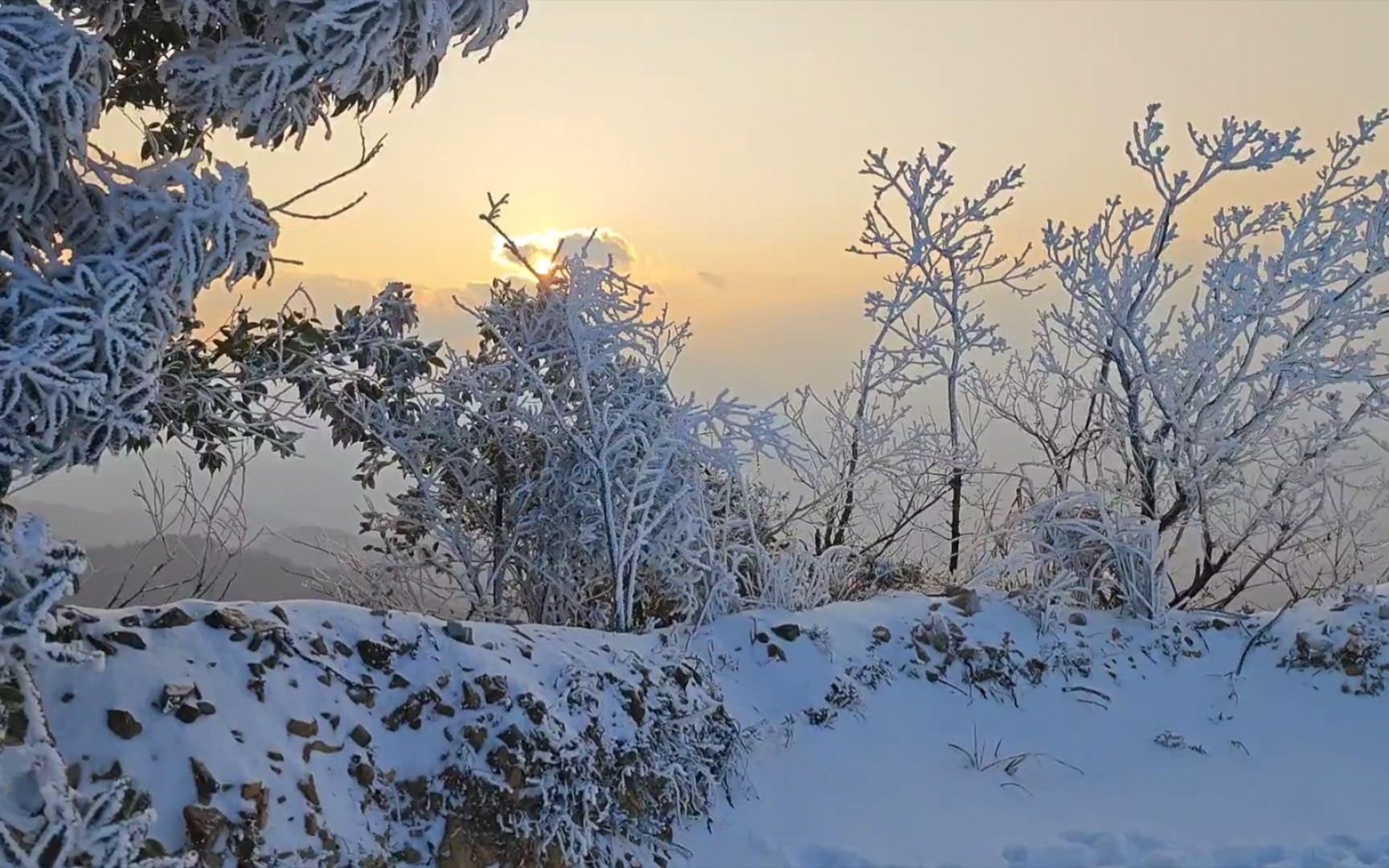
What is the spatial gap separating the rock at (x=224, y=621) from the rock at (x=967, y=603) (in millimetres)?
4177

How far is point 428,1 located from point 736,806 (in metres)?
3.41

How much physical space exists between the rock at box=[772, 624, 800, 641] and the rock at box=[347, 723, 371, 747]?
252 centimetres

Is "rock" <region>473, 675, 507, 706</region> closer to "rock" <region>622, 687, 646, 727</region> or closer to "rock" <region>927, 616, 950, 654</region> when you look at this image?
"rock" <region>622, 687, 646, 727</region>

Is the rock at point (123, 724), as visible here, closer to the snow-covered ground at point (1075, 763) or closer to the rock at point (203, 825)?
the rock at point (203, 825)

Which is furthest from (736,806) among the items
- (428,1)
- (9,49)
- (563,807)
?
(9,49)

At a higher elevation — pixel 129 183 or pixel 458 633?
pixel 129 183

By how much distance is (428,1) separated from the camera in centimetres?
329

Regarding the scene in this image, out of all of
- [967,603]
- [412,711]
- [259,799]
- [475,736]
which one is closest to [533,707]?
[475,736]

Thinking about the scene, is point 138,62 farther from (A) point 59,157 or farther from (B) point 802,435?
(B) point 802,435

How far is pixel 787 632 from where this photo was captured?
5836 mm

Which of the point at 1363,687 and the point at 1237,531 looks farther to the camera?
the point at 1237,531

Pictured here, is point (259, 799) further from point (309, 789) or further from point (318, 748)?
point (318, 748)

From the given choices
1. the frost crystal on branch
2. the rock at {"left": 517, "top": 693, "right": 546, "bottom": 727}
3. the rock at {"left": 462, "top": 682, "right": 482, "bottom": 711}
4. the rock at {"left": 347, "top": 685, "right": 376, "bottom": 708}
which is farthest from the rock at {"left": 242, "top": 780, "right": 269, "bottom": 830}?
the frost crystal on branch

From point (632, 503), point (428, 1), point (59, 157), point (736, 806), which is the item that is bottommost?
point (736, 806)
